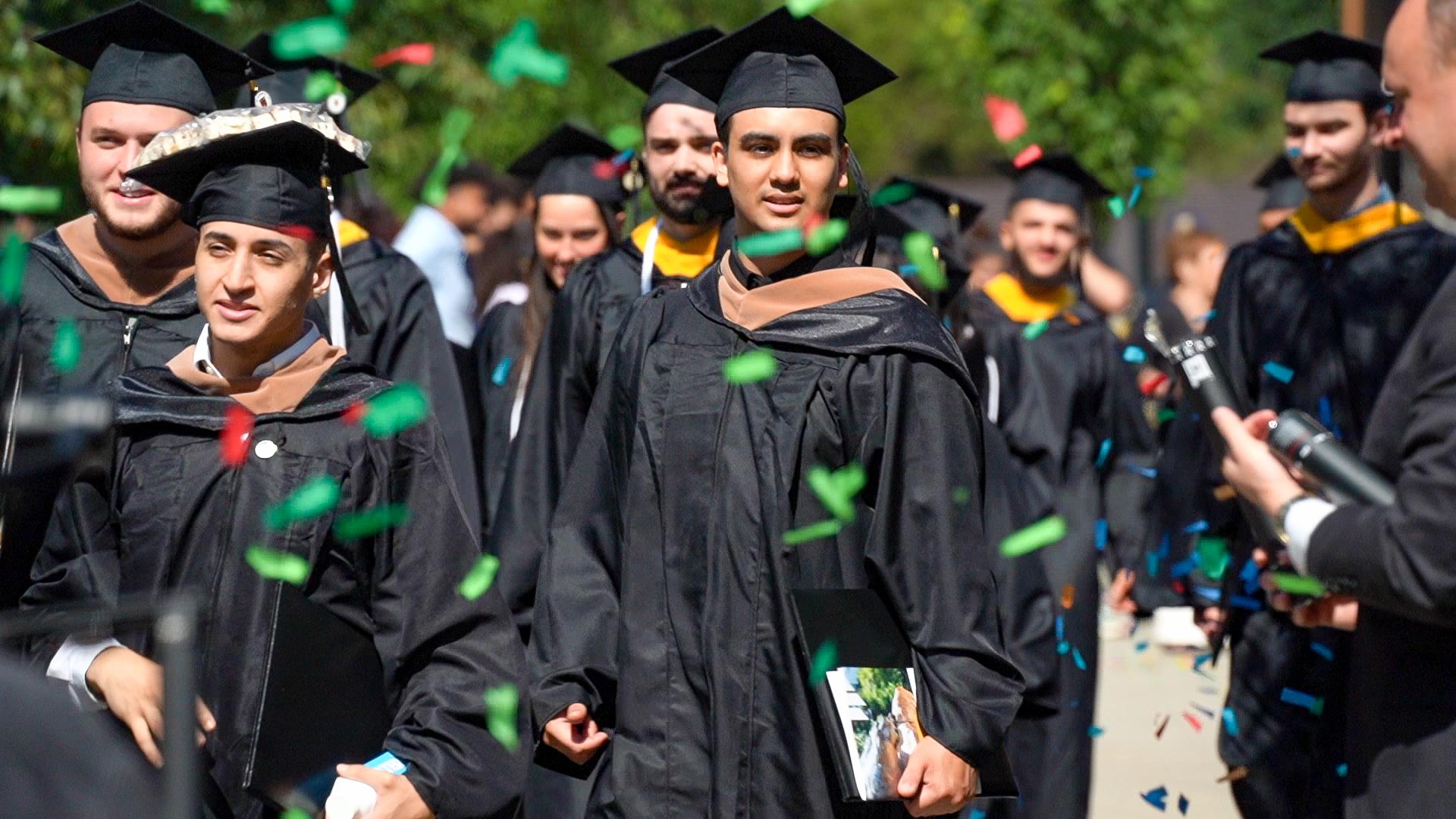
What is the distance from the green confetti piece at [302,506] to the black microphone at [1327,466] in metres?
1.82

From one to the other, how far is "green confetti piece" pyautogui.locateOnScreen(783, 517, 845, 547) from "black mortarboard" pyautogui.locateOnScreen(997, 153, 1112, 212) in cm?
473

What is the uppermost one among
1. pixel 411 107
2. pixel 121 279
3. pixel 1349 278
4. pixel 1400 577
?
pixel 411 107

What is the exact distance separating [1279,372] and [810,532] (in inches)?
104

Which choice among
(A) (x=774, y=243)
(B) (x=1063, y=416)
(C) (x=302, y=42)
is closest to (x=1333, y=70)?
(B) (x=1063, y=416)

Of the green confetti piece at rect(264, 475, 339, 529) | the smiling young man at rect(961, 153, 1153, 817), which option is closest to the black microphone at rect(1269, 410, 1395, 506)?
the green confetti piece at rect(264, 475, 339, 529)

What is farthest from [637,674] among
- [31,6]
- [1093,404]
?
[31,6]

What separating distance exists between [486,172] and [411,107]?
4.27 meters

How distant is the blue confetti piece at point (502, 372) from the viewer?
24.9ft

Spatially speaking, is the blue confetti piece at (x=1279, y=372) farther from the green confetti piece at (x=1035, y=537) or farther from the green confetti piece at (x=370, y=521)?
the green confetti piece at (x=370, y=521)

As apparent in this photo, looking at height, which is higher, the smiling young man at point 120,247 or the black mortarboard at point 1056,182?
the black mortarboard at point 1056,182

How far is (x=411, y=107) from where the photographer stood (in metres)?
15.4

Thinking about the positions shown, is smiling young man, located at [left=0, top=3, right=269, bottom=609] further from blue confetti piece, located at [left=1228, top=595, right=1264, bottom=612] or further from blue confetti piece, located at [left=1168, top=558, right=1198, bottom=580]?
blue confetti piece, located at [left=1168, top=558, right=1198, bottom=580]

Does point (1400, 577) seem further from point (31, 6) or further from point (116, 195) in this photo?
point (31, 6)

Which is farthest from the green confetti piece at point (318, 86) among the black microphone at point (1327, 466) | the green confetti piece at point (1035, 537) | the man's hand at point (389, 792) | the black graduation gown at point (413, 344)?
the black microphone at point (1327, 466)
